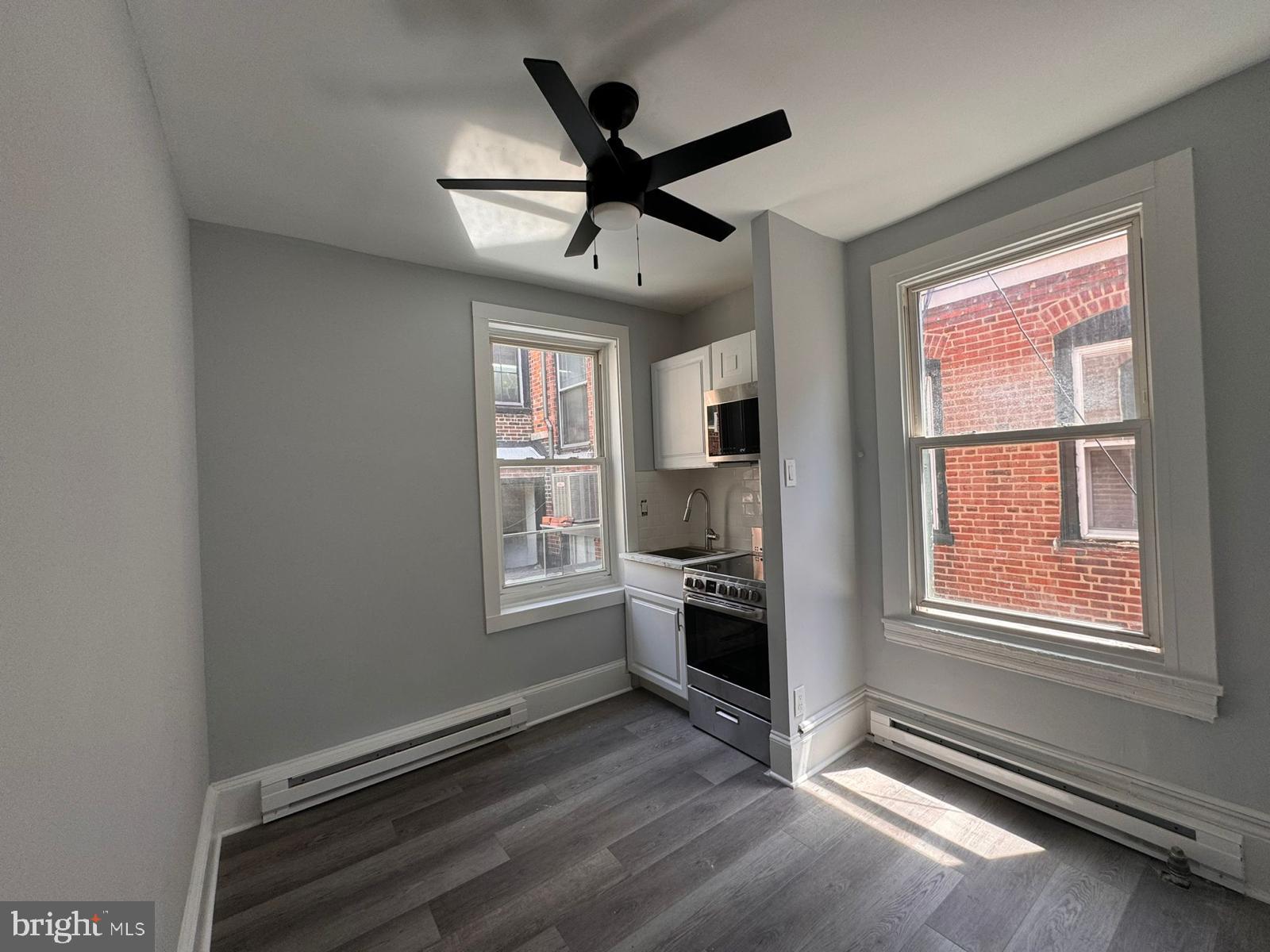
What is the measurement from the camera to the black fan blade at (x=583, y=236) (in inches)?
70.5

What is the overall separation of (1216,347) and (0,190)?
293 centimetres

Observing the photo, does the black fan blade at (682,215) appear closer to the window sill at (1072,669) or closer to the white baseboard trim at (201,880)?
the window sill at (1072,669)

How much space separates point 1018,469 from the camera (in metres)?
2.19

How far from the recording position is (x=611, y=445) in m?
3.56

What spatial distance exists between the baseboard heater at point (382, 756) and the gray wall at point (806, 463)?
155 centimetres

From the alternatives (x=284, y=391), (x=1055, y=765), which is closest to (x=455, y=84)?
(x=284, y=391)

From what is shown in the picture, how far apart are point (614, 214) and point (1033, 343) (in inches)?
74.2

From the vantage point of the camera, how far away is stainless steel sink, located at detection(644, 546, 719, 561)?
3.39 meters

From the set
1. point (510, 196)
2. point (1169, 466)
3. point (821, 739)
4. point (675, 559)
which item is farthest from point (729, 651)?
point (510, 196)

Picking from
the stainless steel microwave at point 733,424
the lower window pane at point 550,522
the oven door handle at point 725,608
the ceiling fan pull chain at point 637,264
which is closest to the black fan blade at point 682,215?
the ceiling fan pull chain at point 637,264

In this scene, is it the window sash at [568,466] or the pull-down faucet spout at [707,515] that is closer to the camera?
the window sash at [568,466]

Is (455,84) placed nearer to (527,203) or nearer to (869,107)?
(527,203)

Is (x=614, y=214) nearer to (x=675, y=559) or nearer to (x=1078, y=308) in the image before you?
(x=1078, y=308)

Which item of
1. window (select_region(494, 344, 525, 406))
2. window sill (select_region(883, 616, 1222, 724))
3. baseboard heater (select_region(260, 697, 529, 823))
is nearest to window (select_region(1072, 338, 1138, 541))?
window sill (select_region(883, 616, 1222, 724))
